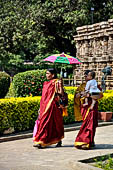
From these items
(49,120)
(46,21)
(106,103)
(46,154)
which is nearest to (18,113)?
(49,120)

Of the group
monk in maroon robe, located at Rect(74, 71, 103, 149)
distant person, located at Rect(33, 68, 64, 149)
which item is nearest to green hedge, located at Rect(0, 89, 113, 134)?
distant person, located at Rect(33, 68, 64, 149)

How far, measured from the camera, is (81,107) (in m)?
7.73

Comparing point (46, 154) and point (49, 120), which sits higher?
point (49, 120)

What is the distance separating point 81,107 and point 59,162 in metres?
1.78

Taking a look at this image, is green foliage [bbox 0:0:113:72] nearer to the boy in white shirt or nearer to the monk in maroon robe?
the boy in white shirt

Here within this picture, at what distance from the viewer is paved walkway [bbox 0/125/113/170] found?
5996mm

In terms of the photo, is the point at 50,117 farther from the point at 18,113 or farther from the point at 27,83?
the point at 27,83

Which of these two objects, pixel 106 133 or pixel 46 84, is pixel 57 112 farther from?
pixel 106 133

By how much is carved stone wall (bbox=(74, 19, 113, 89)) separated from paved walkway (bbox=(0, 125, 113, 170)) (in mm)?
14237

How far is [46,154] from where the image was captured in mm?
7055

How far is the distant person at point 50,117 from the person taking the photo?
7.60 meters

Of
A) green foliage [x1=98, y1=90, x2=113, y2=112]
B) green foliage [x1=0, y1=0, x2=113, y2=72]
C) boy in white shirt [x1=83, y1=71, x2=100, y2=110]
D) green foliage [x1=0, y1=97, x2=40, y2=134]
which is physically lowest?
green foliage [x1=98, y1=90, x2=113, y2=112]

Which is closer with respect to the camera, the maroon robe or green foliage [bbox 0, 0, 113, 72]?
the maroon robe

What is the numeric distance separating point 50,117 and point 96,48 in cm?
1850
